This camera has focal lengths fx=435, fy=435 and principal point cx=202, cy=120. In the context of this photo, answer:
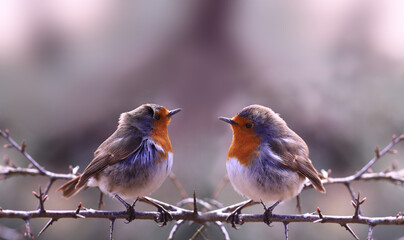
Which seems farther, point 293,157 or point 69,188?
point 293,157

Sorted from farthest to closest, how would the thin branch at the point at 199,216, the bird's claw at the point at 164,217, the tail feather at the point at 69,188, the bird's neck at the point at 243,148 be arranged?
the bird's neck at the point at 243,148
the tail feather at the point at 69,188
the bird's claw at the point at 164,217
the thin branch at the point at 199,216

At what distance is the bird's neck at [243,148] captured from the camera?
2.79m

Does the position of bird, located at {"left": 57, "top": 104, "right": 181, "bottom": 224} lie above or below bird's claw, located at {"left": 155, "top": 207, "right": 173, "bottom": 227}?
above

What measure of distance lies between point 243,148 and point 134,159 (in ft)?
2.35

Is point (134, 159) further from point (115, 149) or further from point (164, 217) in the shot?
point (164, 217)

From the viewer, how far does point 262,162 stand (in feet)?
9.41

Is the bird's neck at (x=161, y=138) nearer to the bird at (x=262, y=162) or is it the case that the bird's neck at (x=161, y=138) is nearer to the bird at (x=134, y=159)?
the bird at (x=134, y=159)

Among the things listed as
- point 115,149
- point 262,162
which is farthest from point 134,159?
point 262,162

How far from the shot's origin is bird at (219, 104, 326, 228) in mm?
2785

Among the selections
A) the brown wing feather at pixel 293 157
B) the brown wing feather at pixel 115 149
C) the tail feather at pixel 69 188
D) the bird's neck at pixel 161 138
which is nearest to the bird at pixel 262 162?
the brown wing feather at pixel 293 157

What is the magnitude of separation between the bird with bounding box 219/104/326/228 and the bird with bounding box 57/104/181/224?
441 millimetres

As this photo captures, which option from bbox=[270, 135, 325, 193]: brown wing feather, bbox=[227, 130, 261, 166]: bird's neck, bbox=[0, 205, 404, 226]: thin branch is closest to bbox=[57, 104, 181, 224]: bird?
bbox=[0, 205, 404, 226]: thin branch

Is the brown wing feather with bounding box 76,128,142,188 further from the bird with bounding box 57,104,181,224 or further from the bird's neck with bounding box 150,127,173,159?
the bird's neck with bounding box 150,127,173,159

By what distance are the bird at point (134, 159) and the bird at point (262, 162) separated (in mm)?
441
